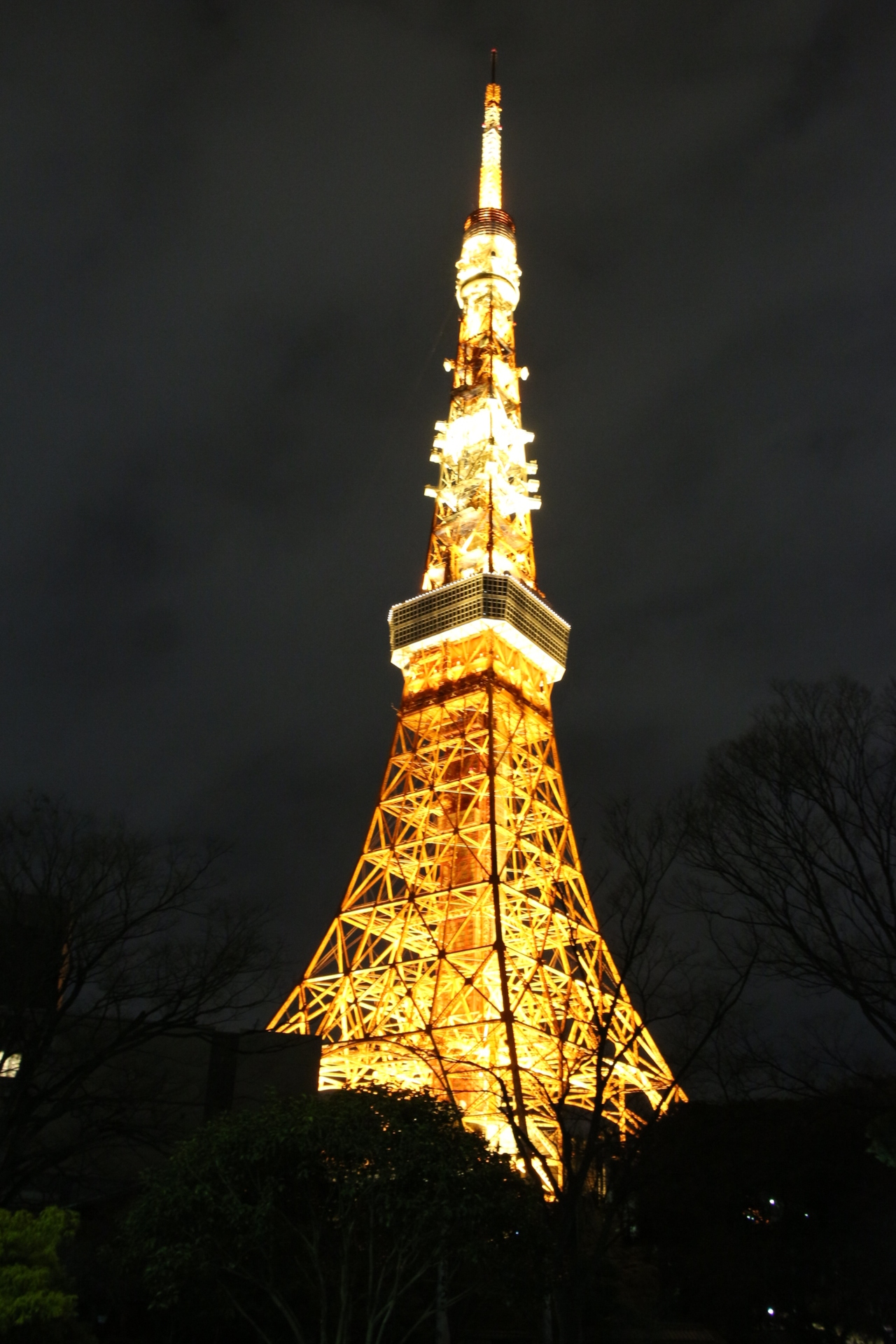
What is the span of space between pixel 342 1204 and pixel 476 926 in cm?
1994

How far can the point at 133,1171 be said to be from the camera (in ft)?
65.0

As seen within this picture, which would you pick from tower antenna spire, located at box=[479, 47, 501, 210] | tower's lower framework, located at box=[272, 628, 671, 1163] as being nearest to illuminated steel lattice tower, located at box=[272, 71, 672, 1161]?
tower's lower framework, located at box=[272, 628, 671, 1163]

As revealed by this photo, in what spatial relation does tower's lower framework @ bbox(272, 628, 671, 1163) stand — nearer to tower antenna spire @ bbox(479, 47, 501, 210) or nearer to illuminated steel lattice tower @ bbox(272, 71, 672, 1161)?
illuminated steel lattice tower @ bbox(272, 71, 672, 1161)

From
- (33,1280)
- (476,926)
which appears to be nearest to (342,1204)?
(33,1280)

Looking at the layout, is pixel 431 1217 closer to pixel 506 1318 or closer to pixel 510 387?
pixel 506 1318

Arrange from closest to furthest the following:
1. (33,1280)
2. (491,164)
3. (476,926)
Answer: (33,1280)
(476,926)
(491,164)

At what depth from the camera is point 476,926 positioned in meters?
31.0

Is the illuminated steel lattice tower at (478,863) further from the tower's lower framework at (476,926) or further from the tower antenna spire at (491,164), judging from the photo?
the tower antenna spire at (491,164)

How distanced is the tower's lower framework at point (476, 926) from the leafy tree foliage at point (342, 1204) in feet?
37.4

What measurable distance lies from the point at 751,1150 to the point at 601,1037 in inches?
468

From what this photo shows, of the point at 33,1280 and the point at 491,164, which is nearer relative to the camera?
the point at 33,1280

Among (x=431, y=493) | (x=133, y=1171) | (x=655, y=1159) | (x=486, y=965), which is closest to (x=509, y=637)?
(x=431, y=493)

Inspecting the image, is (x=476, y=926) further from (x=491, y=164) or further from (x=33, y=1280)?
(x=491, y=164)

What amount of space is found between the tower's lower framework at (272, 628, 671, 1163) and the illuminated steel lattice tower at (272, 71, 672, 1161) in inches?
2.7
